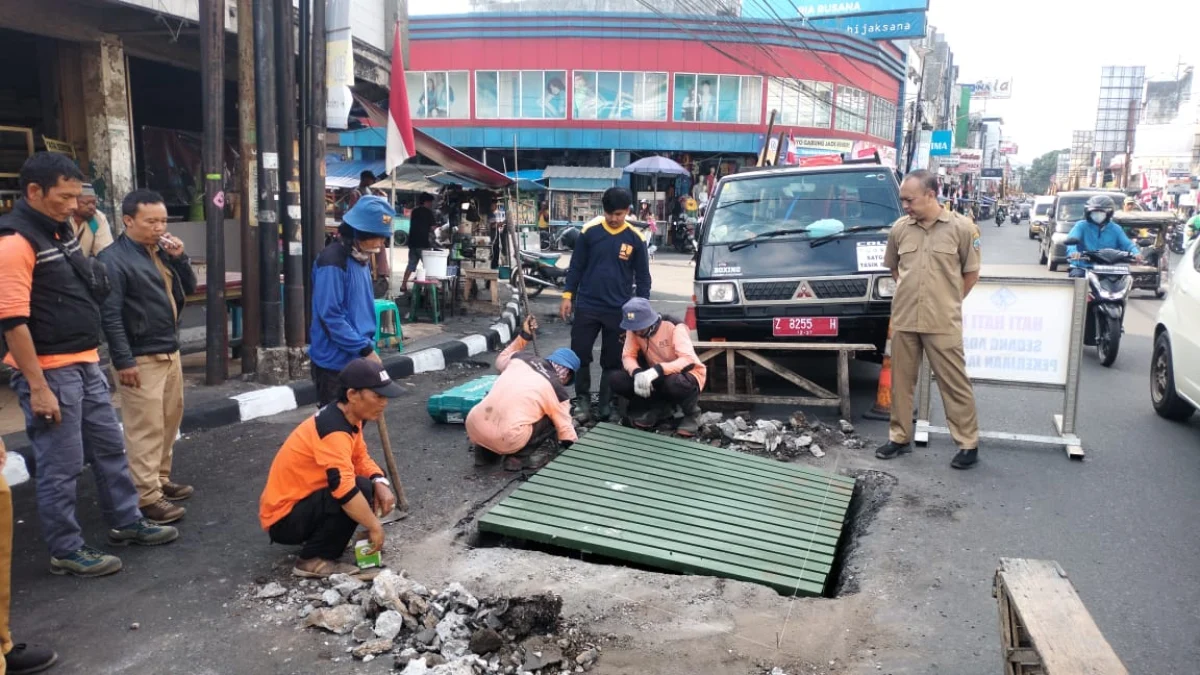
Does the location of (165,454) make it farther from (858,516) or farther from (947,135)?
(947,135)

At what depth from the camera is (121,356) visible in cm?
422

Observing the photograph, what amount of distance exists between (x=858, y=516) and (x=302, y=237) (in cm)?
584

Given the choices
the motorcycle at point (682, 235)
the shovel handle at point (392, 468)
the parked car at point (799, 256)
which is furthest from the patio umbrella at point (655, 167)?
the shovel handle at point (392, 468)

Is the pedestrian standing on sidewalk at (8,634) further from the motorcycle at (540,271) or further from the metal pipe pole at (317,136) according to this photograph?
the motorcycle at (540,271)

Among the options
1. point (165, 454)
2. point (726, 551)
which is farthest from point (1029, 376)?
point (165, 454)

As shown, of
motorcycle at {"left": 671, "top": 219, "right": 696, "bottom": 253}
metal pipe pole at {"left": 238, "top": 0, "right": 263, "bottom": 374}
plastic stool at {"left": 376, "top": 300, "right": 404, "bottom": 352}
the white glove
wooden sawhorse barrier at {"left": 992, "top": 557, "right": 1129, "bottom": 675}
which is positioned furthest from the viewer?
motorcycle at {"left": 671, "top": 219, "right": 696, "bottom": 253}

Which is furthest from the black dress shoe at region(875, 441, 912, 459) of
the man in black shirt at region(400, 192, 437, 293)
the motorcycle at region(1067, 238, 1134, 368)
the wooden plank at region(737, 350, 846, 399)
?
the man in black shirt at region(400, 192, 437, 293)

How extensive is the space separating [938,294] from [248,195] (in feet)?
19.2

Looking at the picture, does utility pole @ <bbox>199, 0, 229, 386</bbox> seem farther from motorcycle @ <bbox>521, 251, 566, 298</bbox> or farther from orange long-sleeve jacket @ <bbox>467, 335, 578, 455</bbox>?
motorcycle @ <bbox>521, 251, 566, 298</bbox>

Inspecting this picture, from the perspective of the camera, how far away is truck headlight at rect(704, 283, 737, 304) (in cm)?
727

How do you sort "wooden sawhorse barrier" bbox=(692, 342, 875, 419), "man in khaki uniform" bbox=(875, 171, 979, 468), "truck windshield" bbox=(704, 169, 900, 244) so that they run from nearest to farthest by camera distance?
"man in khaki uniform" bbox=(875, 171, 979, 468) < "wooden sawhorse barrier" bbox=(692, 342, 875, 419) < "truck windshield" bbox=(704, 169, 900, 244)

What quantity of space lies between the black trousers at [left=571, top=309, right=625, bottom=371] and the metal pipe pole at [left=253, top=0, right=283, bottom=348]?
3016 millimetres

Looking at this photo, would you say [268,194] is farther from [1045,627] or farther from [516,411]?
[1045,627]

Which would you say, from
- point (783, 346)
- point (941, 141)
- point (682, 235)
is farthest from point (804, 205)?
point (941, 141)
